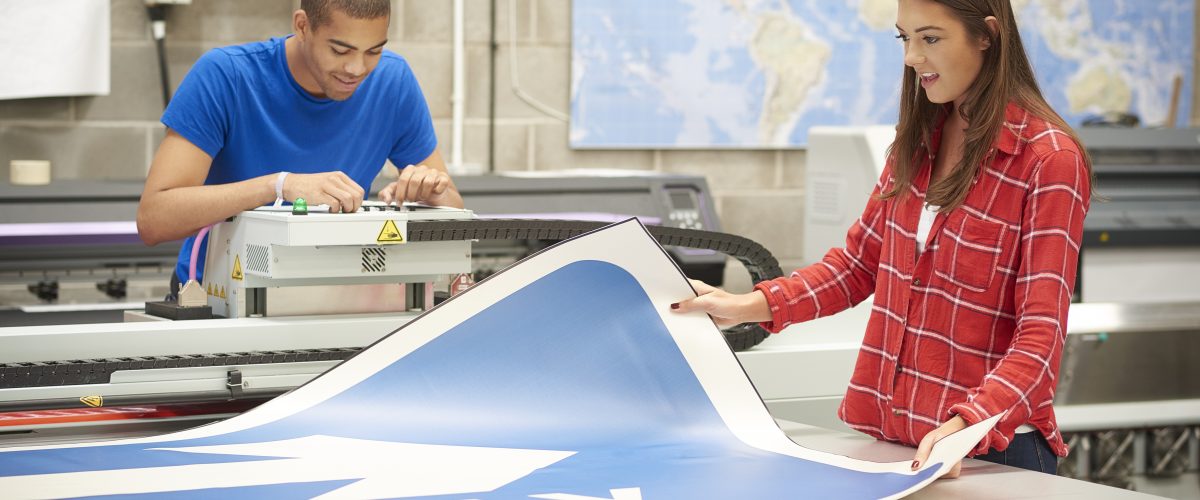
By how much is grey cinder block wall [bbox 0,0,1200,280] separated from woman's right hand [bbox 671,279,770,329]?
7.55 ft

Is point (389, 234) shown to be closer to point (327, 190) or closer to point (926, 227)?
point (327, 190)

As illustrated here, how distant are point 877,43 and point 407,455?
3241mm

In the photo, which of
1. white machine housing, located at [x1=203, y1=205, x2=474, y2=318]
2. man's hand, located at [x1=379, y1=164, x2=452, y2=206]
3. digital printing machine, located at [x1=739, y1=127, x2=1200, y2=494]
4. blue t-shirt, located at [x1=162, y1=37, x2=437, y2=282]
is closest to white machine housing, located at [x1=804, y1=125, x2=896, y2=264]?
digital printing machine, located at [x1=739, y1=127, x2=1200, y2=494]

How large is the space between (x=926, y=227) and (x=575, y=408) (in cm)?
48

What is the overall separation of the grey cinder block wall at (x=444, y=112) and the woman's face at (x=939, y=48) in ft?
8.12

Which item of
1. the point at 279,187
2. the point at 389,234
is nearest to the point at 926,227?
the point at 389,234

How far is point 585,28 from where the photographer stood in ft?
12.8

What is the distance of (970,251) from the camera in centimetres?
142

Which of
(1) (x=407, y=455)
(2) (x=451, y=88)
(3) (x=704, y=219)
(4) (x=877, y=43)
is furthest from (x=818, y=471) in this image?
(4) (x=877, y=43)

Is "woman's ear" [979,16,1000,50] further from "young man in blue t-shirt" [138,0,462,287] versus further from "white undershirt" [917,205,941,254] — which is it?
"young man in blue t-shirt" [138,0,462,287]

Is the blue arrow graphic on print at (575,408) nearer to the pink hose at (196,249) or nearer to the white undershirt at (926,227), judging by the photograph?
the white undershirt at (926,227)

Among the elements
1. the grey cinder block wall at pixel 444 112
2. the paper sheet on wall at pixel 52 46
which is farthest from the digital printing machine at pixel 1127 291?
the paper sheet on wall at pixel 52 46

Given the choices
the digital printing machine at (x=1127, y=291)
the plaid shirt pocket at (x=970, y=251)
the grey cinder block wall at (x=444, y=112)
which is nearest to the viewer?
the plaid shirt pocket at (x=970, y=251)

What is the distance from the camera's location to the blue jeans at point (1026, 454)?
151cm
